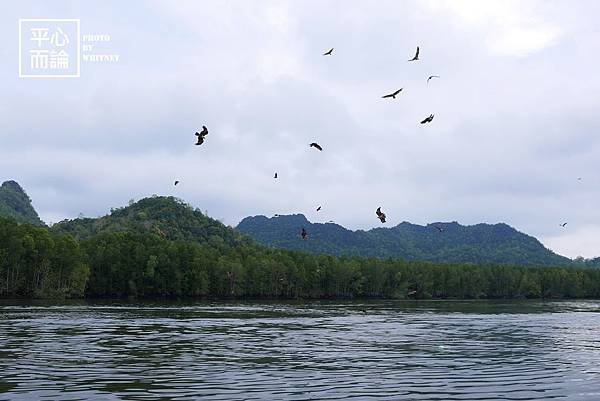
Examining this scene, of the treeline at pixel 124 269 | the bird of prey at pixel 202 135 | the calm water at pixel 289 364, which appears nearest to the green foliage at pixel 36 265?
the treeline at pixel 124 269

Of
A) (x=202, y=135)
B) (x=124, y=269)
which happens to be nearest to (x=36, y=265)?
(x=124, y=269)

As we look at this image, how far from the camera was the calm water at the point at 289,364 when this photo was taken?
26.4 meters

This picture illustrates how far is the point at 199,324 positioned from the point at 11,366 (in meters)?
34.9

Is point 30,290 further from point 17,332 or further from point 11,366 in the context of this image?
point 11,366

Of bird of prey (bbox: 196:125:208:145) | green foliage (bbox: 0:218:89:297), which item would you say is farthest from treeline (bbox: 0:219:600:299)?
bird of prey (bbox: 196:125:208:145)

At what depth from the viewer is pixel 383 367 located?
3441 centimetres

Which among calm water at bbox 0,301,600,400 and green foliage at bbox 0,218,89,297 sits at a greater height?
green foliage at bbox 0,218,89,297

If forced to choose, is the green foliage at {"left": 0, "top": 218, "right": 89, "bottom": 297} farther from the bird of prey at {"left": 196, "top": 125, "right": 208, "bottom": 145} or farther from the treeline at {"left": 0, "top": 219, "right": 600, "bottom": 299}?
the bird of prey at {"left": 196, "top": 125, "right": 208, "bottom": 145}

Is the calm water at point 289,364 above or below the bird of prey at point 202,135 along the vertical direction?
below

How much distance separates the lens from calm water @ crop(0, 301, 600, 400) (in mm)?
26391

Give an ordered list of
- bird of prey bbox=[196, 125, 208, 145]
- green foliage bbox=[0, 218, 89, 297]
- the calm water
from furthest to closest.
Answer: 1. green foliage bbox=[0, 218, 89, 297]
2. the calm water
3. bird of prey bbox=[196, 125, 208, 145]

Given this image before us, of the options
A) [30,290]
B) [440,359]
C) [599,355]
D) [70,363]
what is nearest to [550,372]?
[440,359]

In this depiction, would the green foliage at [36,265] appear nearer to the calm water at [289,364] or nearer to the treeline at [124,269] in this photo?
the treeline at [124,269]

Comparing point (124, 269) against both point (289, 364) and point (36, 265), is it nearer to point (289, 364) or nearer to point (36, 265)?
point (36, 265)
